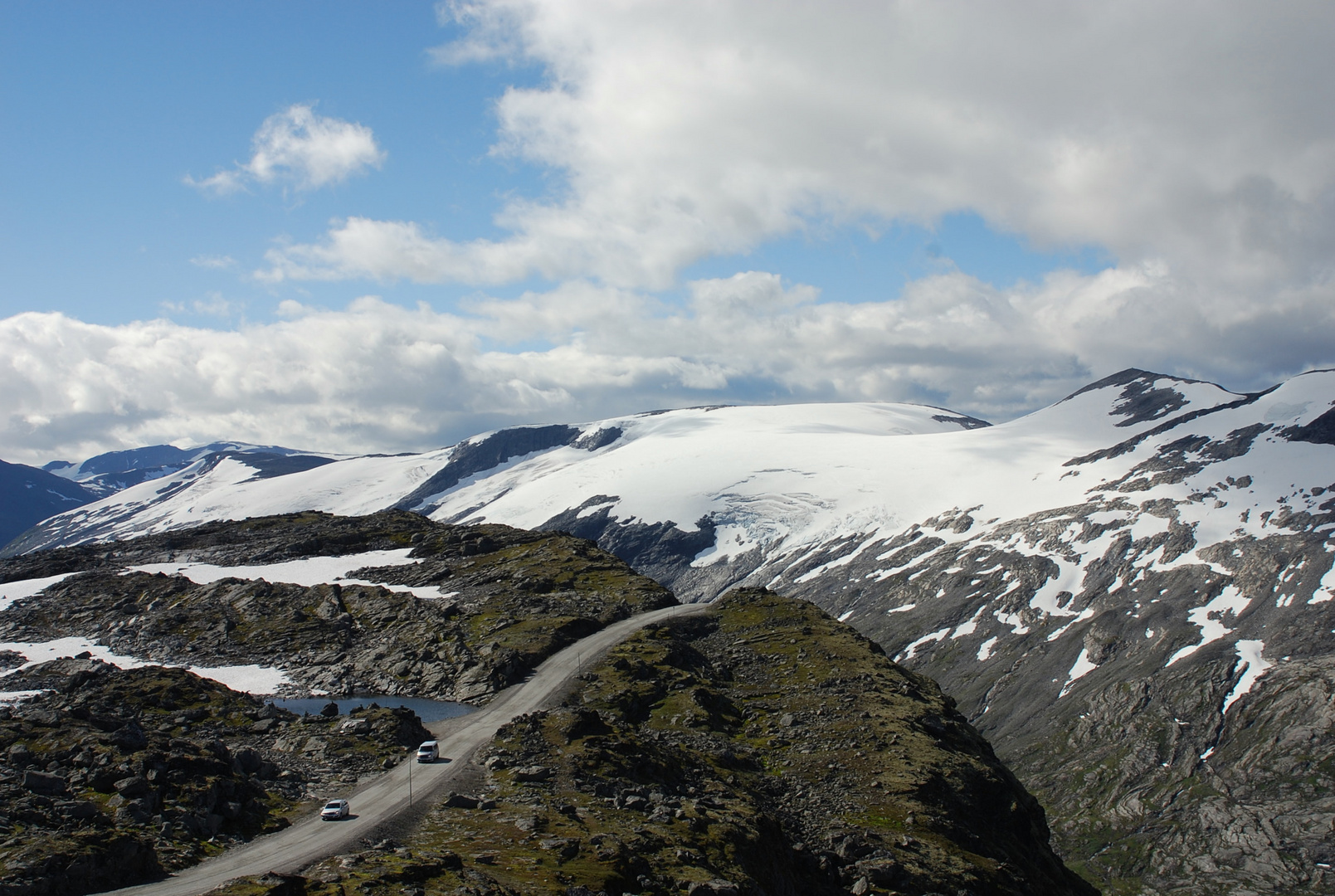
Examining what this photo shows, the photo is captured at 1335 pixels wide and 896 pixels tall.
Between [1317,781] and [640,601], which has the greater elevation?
[640,601]

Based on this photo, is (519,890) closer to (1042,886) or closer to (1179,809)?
(1042,886)

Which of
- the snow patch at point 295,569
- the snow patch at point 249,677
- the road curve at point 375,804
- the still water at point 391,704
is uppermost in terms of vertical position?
the snow patch at point 295,569

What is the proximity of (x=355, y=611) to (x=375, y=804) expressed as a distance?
194 feet

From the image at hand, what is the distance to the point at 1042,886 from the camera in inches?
2456

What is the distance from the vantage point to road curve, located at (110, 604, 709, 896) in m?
35.3

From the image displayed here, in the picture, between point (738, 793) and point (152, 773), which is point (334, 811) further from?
point (738, 793)

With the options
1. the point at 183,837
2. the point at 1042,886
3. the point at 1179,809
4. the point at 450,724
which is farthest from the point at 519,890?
the point at 1179,809

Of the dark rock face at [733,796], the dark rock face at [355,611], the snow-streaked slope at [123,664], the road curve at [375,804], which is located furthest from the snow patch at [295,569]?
the dark rock face at [733,796]

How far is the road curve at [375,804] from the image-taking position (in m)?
35.3

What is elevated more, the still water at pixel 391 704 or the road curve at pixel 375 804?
the road curve at pixel 375 804

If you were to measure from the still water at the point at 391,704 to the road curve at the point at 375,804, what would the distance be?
343 cm

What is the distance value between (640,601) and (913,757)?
155 feet

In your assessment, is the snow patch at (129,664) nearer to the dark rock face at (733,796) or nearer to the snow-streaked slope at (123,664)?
the snow-streaked slope at (123,664)

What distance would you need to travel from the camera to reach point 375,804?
148ft
